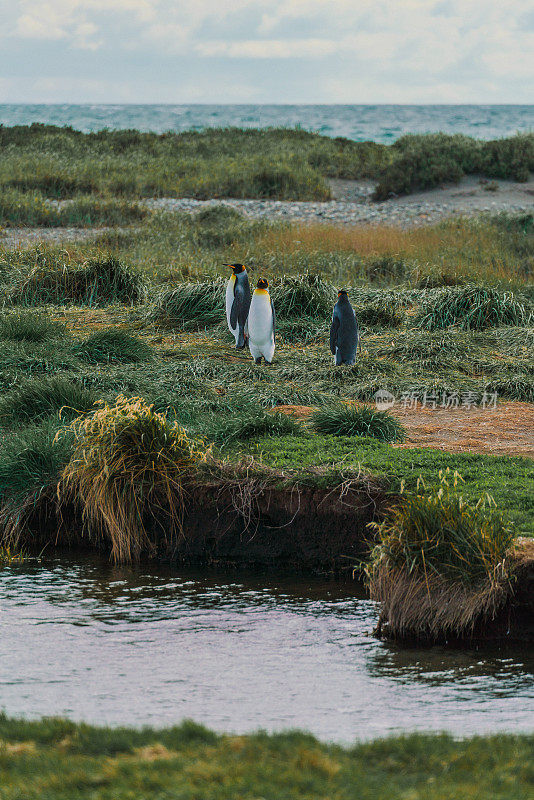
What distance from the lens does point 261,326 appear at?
31.6 ft

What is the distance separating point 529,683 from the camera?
4.34m

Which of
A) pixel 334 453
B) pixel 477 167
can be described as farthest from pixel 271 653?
pixel 477 167

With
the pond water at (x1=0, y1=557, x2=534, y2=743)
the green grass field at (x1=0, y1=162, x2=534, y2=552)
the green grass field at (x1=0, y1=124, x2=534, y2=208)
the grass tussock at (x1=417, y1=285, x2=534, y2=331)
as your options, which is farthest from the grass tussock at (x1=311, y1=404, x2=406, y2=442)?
the green grass field at (x1=0, y1=124, x2=534, y2=208)

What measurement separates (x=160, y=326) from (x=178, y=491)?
5.64 m

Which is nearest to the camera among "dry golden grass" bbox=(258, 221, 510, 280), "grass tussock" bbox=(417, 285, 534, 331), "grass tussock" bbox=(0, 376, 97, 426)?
"grass tussock" bbox=(0, 376, 97, 426)

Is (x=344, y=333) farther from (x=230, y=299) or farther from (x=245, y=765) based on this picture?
(x=245, y=765)

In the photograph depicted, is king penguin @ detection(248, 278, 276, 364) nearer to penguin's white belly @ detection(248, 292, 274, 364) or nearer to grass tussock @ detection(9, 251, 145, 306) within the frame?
penguin's white belly @ detection(248, 292, 274, 364)

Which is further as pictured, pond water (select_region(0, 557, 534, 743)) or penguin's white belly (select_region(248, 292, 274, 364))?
penguin's white belly (select_region(248, 292, 274, 364))

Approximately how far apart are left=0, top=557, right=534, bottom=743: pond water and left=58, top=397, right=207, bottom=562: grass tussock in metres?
0.35

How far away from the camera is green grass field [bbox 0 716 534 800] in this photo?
9.37 feet

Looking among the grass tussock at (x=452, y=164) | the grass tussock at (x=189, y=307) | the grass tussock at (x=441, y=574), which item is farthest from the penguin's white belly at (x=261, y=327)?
the grass tussock at (x=452, y=164)

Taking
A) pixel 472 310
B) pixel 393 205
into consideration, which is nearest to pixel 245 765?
pixel 472 310

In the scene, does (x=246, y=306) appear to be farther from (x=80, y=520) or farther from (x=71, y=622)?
(x=71, y=622)

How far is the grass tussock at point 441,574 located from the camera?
473 centimetres
